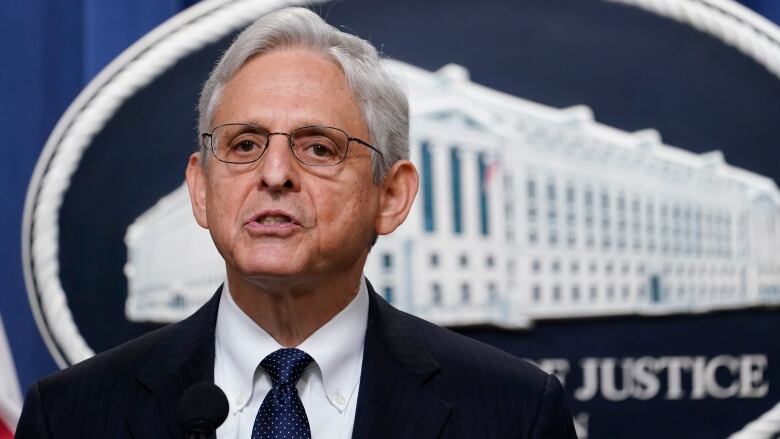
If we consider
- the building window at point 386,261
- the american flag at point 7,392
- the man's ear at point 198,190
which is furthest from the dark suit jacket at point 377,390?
the american flag at point 7,392

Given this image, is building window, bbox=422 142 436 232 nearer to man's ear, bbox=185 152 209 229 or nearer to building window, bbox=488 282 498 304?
building window, bbox=488 282 498 304

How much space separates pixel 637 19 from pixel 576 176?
27 centimetres

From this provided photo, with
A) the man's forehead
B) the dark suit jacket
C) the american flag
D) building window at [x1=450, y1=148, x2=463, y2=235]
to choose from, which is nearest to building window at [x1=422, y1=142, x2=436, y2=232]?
building window at [x1=450, y1=148, x2=463, y2=235]

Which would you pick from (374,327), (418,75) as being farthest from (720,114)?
(374,327)

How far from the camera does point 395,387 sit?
106 centimetres

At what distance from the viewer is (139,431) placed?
3.32ft

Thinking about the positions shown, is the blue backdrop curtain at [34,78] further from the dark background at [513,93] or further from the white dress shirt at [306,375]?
the white dress shirt at [306,375]

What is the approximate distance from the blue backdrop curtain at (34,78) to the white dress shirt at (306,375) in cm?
60

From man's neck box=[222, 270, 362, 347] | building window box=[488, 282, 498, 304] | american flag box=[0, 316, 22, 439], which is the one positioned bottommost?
american flag box=[0, 316, 22, 439]

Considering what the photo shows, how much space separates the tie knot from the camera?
1022mm

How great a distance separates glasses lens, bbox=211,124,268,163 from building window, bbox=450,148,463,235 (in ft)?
1.86

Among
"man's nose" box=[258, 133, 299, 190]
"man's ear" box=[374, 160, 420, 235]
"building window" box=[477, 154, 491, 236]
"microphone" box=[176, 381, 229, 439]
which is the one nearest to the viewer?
"microphone" box=[176, 381, 229, 439]

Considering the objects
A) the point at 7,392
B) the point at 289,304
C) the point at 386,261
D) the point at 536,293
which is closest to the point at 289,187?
the point at 289,304

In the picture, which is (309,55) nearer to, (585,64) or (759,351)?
(585,64)
